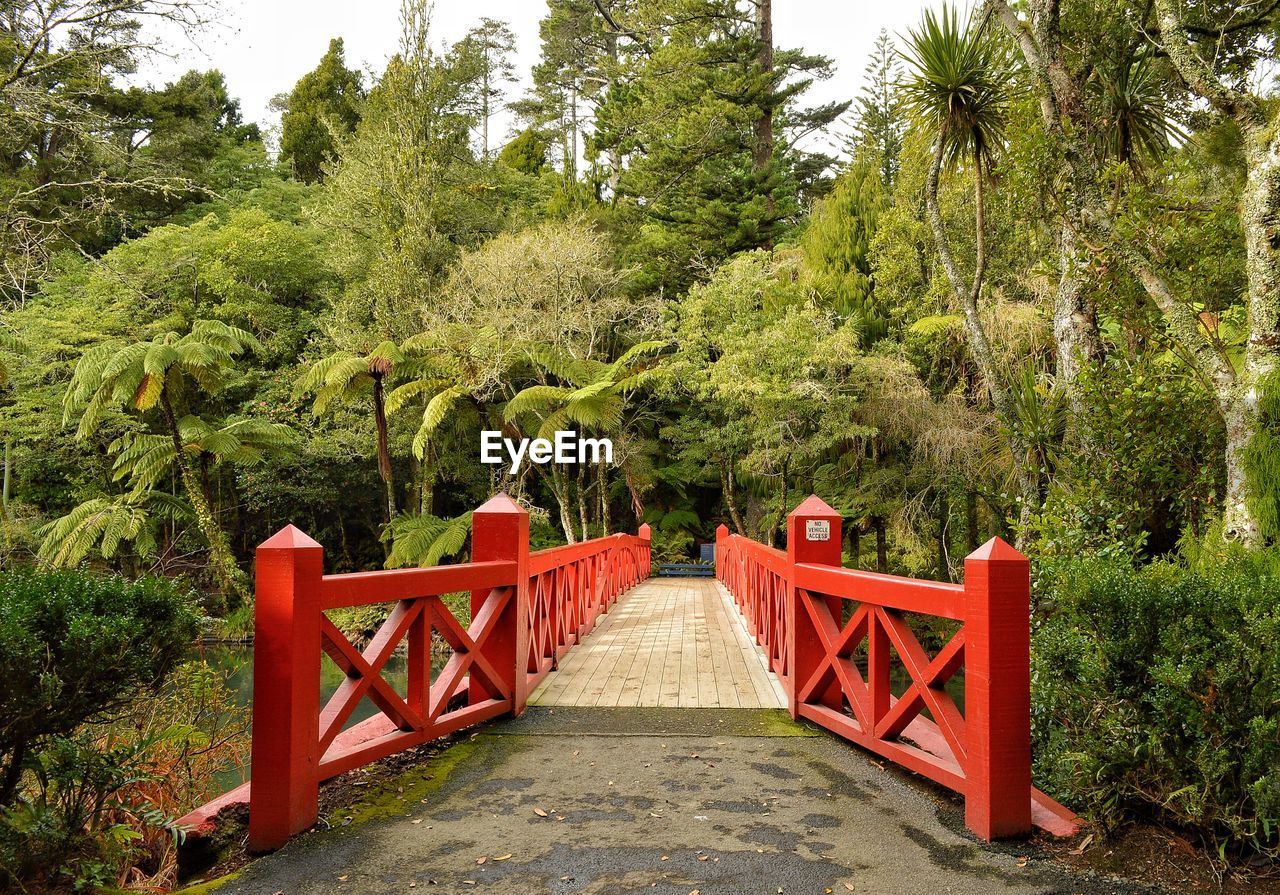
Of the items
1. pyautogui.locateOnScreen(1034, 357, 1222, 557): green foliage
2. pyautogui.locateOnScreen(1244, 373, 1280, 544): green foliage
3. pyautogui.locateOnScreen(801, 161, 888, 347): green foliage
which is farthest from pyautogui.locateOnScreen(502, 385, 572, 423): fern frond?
pyautogui.locateOnScreen(1244, 373, 1280, 544): green foliage

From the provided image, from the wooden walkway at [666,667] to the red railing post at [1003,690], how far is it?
85.7 inches

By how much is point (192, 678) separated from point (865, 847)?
11.8 ft

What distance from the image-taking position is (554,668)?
610cm

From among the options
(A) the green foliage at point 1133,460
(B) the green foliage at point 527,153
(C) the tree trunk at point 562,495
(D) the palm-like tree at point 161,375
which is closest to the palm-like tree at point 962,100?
(A) the green foliage at point 1133,460

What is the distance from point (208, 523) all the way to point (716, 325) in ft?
39.0

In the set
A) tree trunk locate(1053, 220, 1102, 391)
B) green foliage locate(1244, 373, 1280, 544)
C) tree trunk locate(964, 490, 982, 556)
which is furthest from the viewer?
tree trunk locate(964, 490, 982, 556)

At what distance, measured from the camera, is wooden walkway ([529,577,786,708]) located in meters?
5.21

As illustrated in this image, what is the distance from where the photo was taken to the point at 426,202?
21.6m

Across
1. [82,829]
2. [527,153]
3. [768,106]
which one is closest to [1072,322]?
[82,829]

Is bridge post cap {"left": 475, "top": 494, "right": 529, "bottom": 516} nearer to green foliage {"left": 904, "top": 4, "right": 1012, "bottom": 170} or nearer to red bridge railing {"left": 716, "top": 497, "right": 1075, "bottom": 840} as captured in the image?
red bridge railing {"left": 716, "top": 497, "right": 1075, "bottom": 840}

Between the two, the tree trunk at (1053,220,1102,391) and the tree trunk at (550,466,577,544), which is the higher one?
the tree trunk at (1053,220,1102,391)

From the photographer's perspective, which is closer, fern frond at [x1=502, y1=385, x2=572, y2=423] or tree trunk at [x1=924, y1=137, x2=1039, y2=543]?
tree trunk at [x1=924, y1=137, x2=1039, y2=543]

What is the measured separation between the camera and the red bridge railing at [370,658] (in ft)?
Result: 9.23

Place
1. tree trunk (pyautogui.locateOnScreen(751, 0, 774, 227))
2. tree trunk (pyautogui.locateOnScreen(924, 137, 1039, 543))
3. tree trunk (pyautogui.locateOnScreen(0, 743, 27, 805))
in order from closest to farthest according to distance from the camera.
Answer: tree trunk (pyautogui.locateOnScreen(0, 743, 27, 805)) < tree trunk (pyautogui.locateOnScreen(924, 137, 1039, 543)) < tree trunk (pyautogui.locateOnScreen(751, 0, 774, 227))
